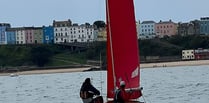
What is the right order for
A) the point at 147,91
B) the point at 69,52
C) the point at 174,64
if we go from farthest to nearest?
the point at 69,52 → the point at 174,64 → the point at 147,91

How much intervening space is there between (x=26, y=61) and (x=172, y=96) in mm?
131626

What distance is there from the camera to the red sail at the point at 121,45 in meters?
21.6

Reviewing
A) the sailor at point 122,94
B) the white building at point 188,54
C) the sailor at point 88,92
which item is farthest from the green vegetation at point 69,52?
the sailor at point 122,94

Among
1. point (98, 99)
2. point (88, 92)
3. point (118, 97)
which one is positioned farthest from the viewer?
point (88, 92)

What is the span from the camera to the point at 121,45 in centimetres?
2189

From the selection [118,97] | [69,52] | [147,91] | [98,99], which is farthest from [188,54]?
[118,97]

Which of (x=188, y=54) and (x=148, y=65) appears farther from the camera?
(x=188, y=54)

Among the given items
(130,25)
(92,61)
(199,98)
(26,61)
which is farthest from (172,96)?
(26,61)

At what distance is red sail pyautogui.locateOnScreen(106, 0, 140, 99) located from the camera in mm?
21609

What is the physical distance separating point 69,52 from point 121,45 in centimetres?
16185

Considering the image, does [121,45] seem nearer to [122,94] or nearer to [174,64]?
[122,94]

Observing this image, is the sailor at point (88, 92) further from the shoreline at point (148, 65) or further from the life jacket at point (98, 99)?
the shoreline at point (148, 65)

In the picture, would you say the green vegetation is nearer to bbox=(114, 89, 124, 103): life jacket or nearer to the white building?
the white building

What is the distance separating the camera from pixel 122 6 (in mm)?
21875
